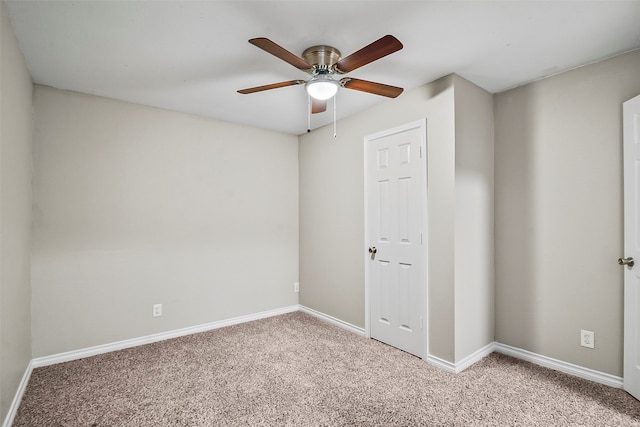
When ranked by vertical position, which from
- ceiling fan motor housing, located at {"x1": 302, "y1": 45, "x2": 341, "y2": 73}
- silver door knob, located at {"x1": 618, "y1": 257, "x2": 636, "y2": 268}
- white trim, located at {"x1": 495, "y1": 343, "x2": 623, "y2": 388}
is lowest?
white trim, located at {"x1": 495, "y1": 343, "x2": 623, "y2": 388}

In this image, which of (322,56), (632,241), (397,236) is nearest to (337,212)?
(397,236)

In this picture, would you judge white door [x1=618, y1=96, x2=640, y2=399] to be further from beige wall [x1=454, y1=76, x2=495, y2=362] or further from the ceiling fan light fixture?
the ceiling fan light fixture

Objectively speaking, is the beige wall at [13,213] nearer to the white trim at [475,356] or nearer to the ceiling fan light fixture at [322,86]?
the ceiling fan light fixture at [322,86]

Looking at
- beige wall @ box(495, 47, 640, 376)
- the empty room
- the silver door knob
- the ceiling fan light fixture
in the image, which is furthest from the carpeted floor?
the ceiling fan light fixture

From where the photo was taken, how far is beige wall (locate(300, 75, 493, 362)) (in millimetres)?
2578

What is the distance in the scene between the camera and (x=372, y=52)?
1778mm

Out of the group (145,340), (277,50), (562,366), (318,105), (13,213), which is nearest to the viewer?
(277,50)

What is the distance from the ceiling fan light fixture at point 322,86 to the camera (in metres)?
2.11

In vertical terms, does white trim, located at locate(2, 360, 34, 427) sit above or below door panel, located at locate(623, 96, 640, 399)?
below

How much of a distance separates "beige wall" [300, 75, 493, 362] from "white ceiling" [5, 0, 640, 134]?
0.83 ft

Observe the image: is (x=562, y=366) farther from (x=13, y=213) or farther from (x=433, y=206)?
(x=13, y=213)

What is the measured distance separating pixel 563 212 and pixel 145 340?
3.88m

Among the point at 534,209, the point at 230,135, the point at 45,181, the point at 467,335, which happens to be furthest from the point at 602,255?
the point at 45,181

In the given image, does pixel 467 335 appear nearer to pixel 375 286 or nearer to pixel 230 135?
pixel 375 286
